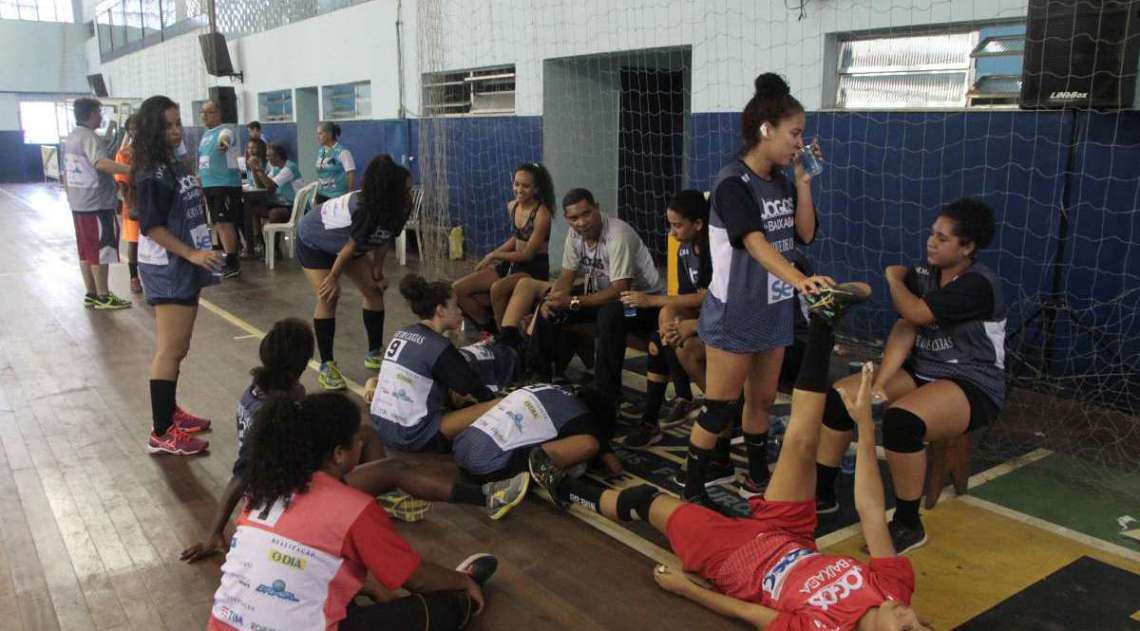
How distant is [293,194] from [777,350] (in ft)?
25.3

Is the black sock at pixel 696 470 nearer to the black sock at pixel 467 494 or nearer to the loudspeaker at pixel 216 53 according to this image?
the black sock at pixel 467 494

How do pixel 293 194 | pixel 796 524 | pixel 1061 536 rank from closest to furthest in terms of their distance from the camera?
pixel 796 524
pixel 1061 536
pixel 293 194

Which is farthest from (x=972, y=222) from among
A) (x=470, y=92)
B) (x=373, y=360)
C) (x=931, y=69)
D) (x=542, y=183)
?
(x=470, y=92)

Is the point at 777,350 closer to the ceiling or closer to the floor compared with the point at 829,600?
closer to the ceiling

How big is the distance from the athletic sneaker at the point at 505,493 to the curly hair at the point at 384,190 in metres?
1.74

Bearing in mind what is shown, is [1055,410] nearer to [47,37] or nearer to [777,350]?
[777,350]

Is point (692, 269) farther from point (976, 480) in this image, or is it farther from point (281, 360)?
point (281, 360)

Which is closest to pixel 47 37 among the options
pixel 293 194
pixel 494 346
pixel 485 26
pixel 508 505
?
pixel 293 194

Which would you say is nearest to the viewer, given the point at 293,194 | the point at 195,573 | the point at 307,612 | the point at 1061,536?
the point at 307,612

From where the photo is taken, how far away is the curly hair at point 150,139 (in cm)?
336

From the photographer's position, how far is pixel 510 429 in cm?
300

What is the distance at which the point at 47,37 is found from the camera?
21484 millimetres

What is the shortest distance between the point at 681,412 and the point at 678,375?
0.70 ft

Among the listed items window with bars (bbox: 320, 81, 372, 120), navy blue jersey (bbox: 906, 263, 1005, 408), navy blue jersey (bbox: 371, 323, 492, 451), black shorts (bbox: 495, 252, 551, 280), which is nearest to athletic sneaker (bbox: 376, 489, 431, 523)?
navy blue jersey (bbox: 371, 323, 492, 451)
